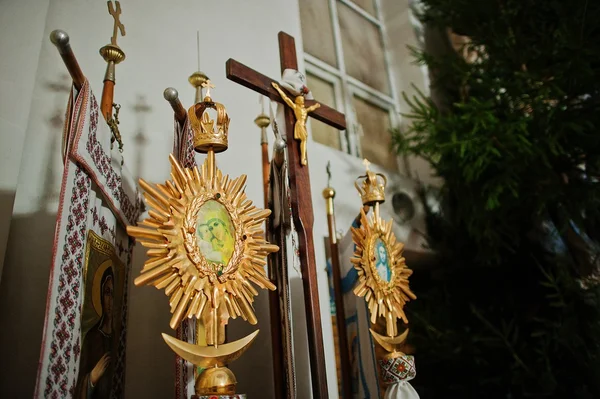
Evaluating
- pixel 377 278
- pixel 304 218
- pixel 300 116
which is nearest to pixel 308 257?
pixel 304 218

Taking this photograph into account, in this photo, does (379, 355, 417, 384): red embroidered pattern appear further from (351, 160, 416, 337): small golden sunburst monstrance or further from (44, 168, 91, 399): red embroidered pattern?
(44, 168, 91, 399): red embroidered pattern

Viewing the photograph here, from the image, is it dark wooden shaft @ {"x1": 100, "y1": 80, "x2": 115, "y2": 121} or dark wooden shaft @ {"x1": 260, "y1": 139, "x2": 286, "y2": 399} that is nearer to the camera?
dark wooden shaft @ {"x1": 100, "y1": 80, "x2": 115, "y2": 121}

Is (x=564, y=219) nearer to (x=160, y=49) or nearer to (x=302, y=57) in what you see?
(x=302, y=57)

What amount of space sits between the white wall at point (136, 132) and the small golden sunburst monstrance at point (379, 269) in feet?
1.65

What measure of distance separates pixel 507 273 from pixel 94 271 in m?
2.68

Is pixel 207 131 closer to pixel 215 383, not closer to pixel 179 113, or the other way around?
pixel 179 113

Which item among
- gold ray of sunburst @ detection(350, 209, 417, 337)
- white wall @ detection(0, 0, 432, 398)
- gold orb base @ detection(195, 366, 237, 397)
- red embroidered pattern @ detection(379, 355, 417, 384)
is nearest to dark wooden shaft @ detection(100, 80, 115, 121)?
white wall @ detection(0, 0, 432, 398)

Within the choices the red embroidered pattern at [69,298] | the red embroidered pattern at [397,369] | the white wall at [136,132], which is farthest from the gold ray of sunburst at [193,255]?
the red embroidered pattern at [397,369]

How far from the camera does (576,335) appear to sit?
2.52 m

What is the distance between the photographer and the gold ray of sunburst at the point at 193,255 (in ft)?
4.08

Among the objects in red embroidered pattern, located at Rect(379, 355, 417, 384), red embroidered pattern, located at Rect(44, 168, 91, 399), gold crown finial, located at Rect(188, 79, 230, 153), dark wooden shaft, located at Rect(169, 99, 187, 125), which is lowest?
red embroidered pattern, located at Rect(379, 355, 417, 384)

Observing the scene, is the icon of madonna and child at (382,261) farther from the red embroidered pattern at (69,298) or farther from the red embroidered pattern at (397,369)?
the red embroidered pattern at (69,298)

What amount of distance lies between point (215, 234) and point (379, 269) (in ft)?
2.64

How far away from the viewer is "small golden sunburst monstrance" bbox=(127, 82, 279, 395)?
123 centimetres
